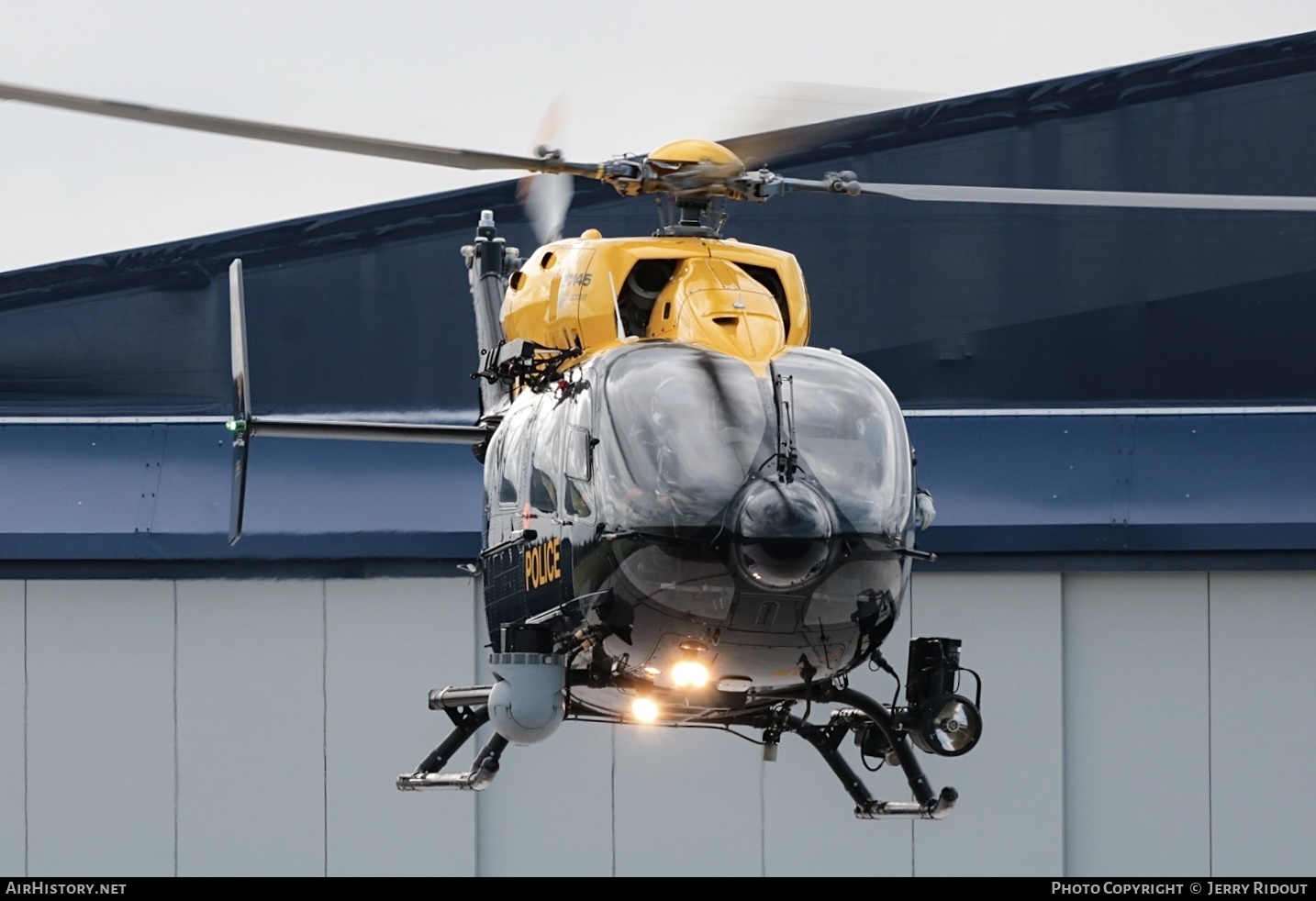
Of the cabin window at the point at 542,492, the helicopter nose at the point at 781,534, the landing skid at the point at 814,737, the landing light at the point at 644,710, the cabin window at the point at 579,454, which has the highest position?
the cabin window at the point at 579,454

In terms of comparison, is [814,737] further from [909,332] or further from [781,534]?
[909,332]

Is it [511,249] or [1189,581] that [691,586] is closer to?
[511,249]

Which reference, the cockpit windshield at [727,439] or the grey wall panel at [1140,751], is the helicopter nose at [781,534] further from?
the grey wall panel at [1140,751]

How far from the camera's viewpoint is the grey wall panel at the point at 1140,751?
55.0 feet

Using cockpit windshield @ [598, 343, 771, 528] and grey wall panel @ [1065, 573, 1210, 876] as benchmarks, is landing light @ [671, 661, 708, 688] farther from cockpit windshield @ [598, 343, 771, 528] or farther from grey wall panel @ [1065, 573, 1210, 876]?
grey wall panel @ [1065, 573, 1210, 876]

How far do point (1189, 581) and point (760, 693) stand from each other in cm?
825

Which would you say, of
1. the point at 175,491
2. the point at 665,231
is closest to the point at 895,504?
the point at 665,231

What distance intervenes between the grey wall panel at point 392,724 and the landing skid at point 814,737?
515 cm

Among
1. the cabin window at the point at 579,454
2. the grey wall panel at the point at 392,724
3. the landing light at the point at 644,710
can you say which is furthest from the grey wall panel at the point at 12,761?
the cabin window at the point at 579,454

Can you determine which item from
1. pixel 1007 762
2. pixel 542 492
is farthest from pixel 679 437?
pixel 1007 762

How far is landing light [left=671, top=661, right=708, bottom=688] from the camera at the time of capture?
951 cm

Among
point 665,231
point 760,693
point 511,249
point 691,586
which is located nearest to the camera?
point 691,586

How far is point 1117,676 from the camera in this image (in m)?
16.8

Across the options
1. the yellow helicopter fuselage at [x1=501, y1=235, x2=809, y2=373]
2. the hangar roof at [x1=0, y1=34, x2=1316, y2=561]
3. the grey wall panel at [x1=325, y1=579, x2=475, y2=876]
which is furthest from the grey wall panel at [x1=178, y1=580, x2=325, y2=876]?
the yellow helicopter fuselage at [x1=501, y1=235, x2=809, y2=373]
